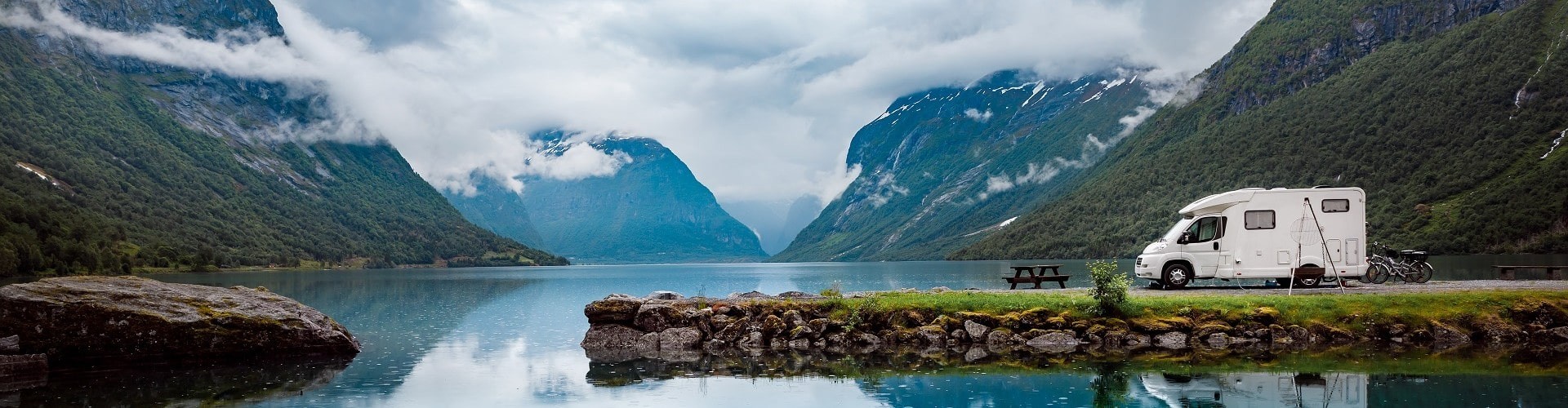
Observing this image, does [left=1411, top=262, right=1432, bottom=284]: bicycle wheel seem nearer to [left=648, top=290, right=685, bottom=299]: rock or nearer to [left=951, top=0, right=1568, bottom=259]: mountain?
[left=648, top=290, right=685, bottom=299]: rock

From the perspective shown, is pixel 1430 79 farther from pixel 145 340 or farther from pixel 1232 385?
pixel 145 340

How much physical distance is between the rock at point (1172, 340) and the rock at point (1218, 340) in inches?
23.9

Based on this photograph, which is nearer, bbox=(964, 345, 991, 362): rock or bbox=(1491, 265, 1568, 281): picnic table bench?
bbox=(964, 345, 991, 362): rock

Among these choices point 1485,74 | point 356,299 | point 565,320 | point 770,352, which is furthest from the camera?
point 1485,74

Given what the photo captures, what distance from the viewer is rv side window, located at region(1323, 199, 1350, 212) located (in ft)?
92.1

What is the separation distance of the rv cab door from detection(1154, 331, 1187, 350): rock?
549 centimetres

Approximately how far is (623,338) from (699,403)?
11471mm

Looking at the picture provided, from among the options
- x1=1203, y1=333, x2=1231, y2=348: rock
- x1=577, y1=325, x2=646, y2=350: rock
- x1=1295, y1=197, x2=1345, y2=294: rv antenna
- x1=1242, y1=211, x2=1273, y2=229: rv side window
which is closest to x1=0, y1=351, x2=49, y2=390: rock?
x1=577, y1=325, x2=646, y2=350: rock

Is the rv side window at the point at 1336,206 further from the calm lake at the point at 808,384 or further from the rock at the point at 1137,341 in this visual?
the rock at the point at 1137,341

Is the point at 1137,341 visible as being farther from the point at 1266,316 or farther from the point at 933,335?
the point at 933,335

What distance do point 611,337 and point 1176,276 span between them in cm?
1920

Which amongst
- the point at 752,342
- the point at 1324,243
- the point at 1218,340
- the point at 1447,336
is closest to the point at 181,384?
the point at 752,342

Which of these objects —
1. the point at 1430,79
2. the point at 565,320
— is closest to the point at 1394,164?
the point at 1430,79

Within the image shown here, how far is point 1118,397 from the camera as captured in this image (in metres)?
16.5
